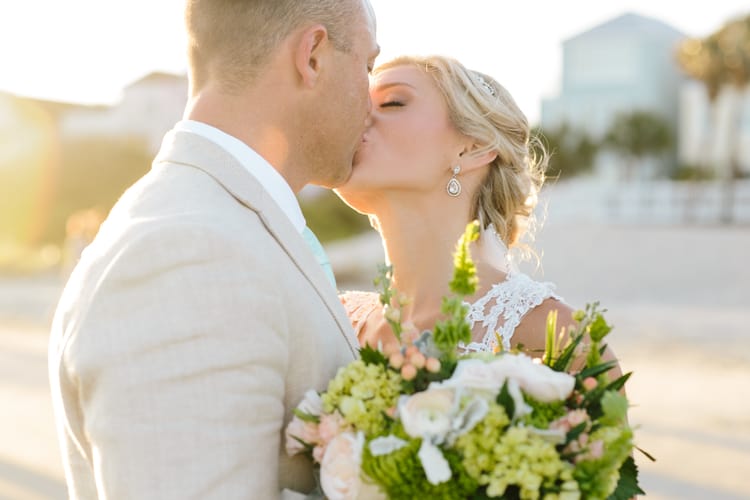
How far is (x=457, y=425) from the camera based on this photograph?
192 centimetres

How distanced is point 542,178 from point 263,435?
8.54 ft

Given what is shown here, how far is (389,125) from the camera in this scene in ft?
12.4

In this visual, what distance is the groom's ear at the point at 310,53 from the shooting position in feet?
7.86

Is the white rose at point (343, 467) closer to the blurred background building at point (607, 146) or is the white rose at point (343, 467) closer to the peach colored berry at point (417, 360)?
the peach colored berry at point (417, 360)

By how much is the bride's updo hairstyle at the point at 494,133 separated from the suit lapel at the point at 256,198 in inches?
66.0

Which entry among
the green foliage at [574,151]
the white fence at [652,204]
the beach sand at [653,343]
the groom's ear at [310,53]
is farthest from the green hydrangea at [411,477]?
the green foliage at [574,151]

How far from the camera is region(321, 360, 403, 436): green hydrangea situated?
79.3 inches

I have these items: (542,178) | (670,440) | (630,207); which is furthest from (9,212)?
(542,178)

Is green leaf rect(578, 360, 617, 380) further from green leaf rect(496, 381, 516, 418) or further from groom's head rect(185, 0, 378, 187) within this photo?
groom's head rect(185, 0, 378, 187)

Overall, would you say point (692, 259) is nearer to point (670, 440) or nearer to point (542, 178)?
point (670, 440)

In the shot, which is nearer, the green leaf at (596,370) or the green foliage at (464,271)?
Answer: the green foliage at (464,271)

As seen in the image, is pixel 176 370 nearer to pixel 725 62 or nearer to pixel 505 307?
pixel 505 307

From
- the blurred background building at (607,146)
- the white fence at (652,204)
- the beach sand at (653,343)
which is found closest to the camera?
the beach sand at (653,343)

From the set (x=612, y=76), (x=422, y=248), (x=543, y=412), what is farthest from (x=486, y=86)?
(x=612, y=76)
